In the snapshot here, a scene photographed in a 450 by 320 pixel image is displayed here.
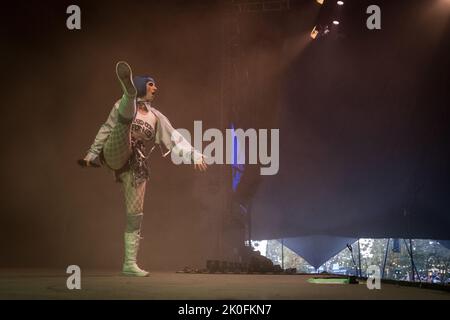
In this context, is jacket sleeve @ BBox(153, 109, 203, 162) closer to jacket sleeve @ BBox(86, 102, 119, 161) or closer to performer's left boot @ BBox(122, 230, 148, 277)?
jacket sleeve @ BBox(86, 102, 119, 161)

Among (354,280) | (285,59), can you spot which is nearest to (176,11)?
A: (285,59)

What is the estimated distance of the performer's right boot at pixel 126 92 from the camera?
10.3 feet

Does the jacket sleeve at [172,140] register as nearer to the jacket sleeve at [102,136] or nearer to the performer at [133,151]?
the performer at [133,151]

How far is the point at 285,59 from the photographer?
9570 mm

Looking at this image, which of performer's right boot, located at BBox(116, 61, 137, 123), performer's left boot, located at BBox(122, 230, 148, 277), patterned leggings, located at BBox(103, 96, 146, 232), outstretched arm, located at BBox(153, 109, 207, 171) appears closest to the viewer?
performer's right boot, located at BBox(116, 61, 137, 123)

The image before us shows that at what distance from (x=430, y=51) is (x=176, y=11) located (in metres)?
4.50

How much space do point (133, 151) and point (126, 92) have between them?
75 centimetres

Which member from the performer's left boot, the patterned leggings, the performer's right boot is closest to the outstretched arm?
the patterned leggings

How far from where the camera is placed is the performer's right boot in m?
3.13

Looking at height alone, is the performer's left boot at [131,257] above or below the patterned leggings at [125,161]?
below

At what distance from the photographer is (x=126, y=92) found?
330cm

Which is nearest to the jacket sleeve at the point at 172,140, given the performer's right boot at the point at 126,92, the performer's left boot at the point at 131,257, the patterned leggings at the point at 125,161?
the patterned leggings at the point at 125,161

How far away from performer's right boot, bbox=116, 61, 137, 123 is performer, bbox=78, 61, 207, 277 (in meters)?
0.09

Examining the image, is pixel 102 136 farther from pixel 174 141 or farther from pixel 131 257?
pixel 131 257
